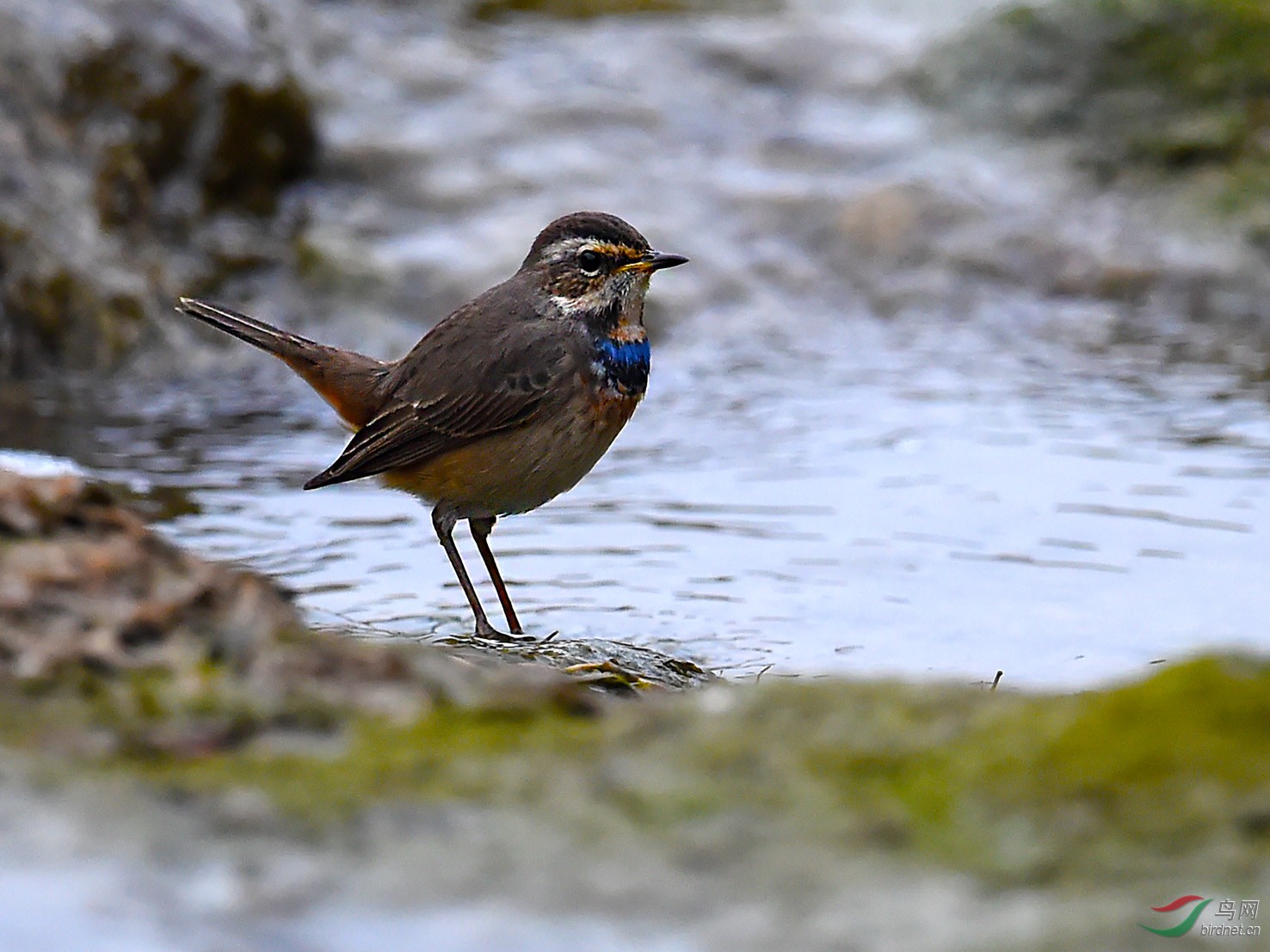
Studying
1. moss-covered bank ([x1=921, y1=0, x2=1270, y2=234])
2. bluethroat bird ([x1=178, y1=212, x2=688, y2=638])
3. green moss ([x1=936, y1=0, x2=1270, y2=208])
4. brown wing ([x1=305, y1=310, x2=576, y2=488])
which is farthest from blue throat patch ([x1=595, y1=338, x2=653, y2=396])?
green moss ([x1=936, y1=0, x2=1270, y2=208])

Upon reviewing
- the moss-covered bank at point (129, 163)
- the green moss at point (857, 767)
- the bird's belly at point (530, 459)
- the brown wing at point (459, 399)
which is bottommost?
the green moss at point (857, 767)

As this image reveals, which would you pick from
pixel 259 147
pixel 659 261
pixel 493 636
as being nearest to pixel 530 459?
pixel 493 636

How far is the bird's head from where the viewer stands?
6406 mm

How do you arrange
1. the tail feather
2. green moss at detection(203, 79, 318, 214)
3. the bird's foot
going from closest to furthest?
the bird's foot < the tail feather < green moss at detection(203, 79, 318, 214)

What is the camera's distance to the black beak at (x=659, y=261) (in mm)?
6340

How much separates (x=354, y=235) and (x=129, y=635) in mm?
9605

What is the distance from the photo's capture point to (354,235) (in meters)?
12.0

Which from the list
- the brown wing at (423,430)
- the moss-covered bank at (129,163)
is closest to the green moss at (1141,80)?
the moss-covered bank at (129,163)

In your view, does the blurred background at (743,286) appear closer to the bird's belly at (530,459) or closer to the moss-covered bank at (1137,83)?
the moss-covered bank at (1137,83)

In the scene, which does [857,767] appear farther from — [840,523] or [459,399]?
[840,523]

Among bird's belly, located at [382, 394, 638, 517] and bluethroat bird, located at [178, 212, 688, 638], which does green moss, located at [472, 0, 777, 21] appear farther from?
bird's belly, located at [382, 394, 638, 517]

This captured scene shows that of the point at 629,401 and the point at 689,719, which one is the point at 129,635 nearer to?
the point at 689,719
